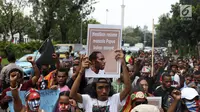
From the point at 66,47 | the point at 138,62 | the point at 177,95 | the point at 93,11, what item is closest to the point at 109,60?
the point at 177,95

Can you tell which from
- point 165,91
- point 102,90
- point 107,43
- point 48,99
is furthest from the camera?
point 165,91

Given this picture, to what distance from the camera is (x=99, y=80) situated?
421cm

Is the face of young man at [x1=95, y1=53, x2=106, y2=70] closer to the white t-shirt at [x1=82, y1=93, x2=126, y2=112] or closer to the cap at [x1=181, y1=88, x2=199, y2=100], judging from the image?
the white t-shirt at [x1=82, y1=93, x2=126, y2=112]

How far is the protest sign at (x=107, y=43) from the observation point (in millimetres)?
4480

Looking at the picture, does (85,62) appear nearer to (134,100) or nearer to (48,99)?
(134,100)

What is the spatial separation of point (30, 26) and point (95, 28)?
3284 centimetres

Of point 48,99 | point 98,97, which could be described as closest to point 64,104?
point 48,99

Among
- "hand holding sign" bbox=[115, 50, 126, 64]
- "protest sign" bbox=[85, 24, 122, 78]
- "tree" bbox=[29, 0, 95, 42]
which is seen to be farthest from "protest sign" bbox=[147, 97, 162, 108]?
"tree" bbox=[29, 0, 95, 42]

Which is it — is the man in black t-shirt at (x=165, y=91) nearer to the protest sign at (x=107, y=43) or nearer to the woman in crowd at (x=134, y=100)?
the woman in crowd at (x=134, y=100)

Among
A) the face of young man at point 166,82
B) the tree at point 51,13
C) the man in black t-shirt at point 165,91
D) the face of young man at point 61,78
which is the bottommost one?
the man in black t-shirt at point 165,91

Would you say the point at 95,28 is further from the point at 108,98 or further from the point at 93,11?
the point at 93,11

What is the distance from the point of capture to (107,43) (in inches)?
179

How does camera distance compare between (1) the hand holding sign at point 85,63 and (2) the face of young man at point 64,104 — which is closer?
(1) the hand holding sign at point 85,63

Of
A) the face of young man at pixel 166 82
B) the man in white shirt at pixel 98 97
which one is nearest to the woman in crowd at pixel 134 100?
the man in white shirt at pixel 98 97
